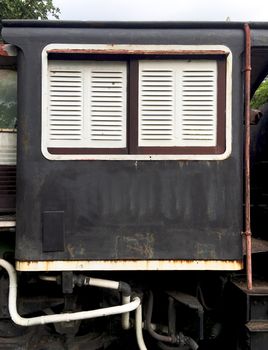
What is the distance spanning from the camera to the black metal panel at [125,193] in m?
2.89

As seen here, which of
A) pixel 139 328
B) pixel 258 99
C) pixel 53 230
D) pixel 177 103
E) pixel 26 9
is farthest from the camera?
pixel 26 9

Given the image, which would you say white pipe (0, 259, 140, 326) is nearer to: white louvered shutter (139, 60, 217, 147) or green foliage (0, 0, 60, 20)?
white louvered shutter (139, 60, 217, 147)

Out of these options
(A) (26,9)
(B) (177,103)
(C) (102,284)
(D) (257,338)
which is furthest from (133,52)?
(A) (26,9)

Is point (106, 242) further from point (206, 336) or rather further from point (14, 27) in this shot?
point (14, 27)

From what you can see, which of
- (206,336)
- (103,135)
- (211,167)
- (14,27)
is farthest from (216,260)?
(14,27)

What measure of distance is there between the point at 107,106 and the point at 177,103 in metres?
0.49

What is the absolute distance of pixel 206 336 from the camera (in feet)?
11.4

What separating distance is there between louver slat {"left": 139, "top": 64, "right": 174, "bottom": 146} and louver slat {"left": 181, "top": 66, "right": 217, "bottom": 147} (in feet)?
0.32

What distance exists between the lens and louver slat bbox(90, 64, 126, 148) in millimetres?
2971

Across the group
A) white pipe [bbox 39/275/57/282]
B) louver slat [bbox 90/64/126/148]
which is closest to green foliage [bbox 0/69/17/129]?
louver slat [bbox 90/64/126/148]

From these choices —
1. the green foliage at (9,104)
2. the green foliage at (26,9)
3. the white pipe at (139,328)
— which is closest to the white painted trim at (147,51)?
the green foliage at (9,104)

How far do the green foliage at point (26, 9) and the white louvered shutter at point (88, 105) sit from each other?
26.6 feet

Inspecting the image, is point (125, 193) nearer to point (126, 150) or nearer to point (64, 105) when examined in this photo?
point (126, 150)

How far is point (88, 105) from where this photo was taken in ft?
9.76
